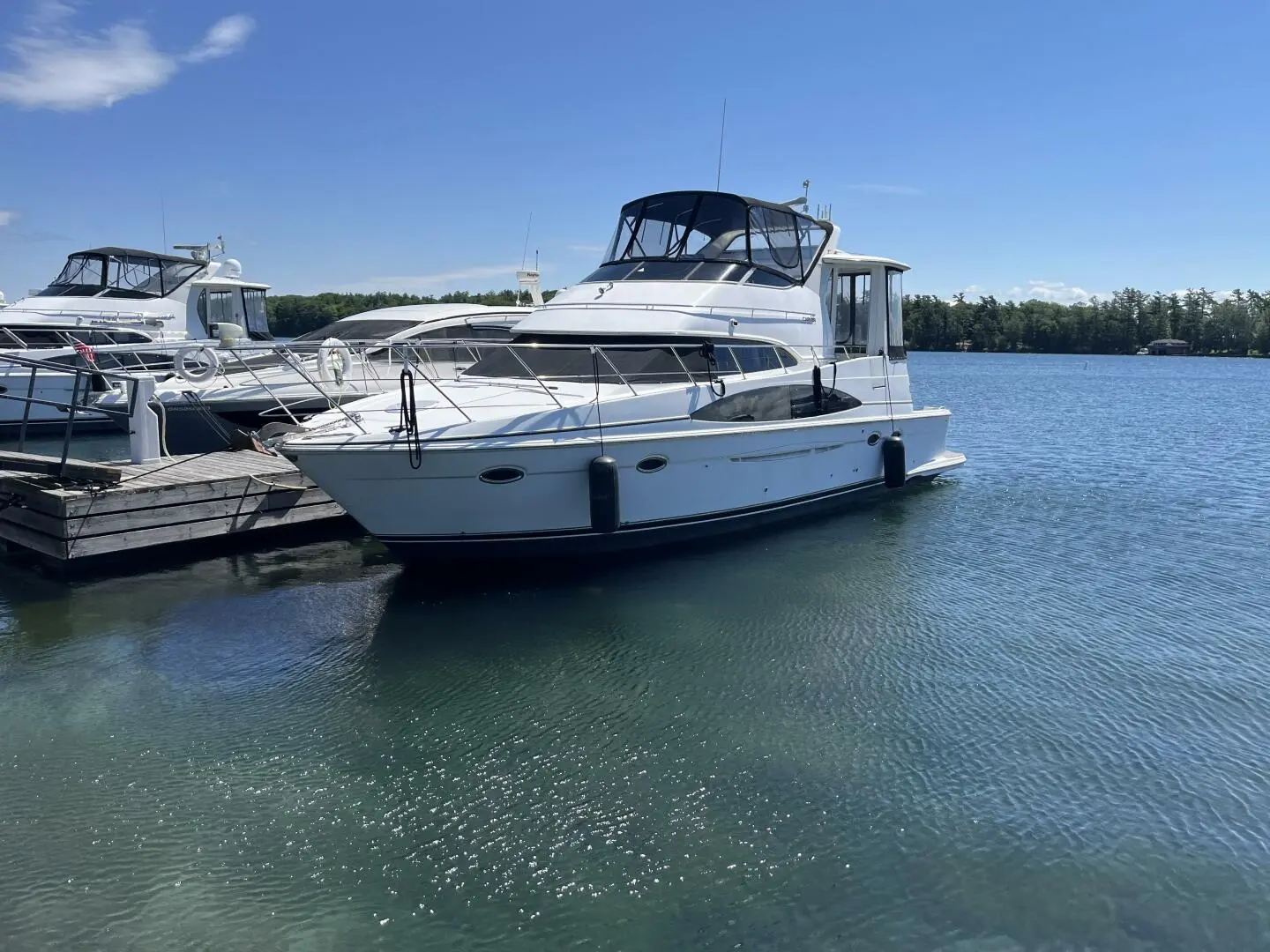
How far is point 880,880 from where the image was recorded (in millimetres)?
4863

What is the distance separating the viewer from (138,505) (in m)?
9.82

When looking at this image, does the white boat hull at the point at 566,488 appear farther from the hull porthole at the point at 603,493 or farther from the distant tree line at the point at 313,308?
the distant tree line at the point at 313,308

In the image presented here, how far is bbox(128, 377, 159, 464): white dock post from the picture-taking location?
11.5 m

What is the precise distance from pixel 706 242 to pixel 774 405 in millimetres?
2724

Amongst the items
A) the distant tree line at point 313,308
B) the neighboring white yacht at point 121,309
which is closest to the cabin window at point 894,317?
the neighboring white yacht at point 121,309

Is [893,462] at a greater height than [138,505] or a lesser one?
lesser

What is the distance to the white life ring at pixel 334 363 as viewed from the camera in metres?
14.7

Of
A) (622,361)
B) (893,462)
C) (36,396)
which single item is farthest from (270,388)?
(893,462)

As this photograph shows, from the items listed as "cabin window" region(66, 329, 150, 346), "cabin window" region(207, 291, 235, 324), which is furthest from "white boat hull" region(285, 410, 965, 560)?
"cabin window" region(207, 291, 235, 324)

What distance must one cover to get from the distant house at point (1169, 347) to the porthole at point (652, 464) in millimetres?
96460

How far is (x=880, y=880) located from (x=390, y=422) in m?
6.41

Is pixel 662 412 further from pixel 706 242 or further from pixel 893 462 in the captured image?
pixel 893 462

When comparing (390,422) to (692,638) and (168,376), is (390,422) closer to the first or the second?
(692,638)

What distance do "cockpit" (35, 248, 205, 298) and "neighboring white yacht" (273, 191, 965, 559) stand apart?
1791cm
